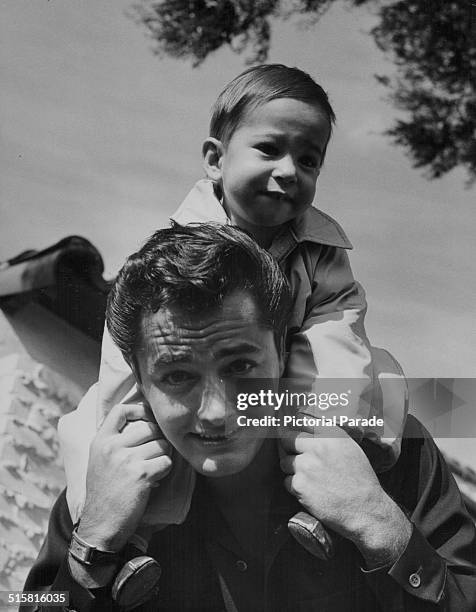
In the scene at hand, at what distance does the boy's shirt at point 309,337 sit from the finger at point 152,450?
2.8 inches

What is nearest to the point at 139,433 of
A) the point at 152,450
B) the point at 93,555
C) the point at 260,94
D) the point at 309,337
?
the point at 152,450

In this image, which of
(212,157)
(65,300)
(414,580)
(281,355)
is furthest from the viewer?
(65,300)

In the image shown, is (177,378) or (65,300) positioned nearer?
(177,378)

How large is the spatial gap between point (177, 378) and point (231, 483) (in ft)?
0.90

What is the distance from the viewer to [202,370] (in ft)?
6.64

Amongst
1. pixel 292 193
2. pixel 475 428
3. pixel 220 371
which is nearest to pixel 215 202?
pixel 292 193

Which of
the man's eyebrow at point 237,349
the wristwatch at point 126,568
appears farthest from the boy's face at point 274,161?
the wristwatch at point 126,568

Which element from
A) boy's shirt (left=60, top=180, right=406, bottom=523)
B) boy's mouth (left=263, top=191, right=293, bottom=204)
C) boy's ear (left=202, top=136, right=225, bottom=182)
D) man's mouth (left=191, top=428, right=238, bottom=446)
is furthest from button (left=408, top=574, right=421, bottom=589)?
boy's ear (left=202, top=136, right=225, bottom=182)

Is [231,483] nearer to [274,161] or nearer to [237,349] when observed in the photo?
[237,349]

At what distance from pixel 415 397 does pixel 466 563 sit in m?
0.37

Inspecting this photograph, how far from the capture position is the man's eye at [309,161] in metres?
2.06

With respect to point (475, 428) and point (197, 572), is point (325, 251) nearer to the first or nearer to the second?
point (475, 428)

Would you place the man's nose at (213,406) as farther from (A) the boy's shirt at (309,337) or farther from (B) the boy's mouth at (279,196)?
(B) the boy's mouth at (279,196)

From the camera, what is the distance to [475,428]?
218cm
